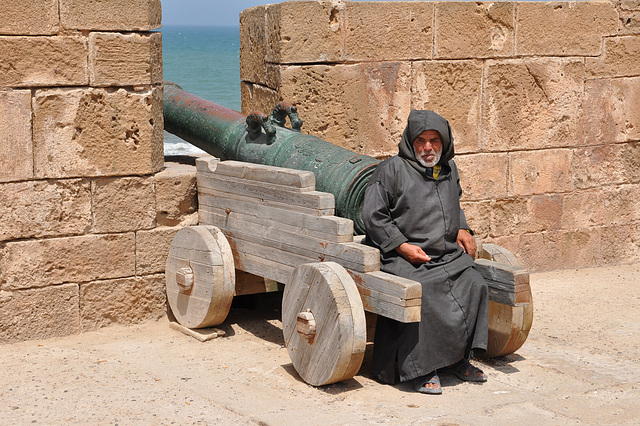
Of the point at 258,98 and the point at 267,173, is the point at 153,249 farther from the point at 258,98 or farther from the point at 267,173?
the point at 258,98

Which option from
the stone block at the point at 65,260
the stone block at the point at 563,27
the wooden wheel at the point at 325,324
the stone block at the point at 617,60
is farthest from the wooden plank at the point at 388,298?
the stone block at the point at 617,60

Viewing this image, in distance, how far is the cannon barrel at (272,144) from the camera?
5262 mm

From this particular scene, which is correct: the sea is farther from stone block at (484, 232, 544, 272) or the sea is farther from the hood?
the hood

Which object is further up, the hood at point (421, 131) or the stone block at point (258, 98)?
the stone block at point (258, 98)

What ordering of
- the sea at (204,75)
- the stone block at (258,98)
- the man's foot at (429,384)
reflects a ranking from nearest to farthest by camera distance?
1. the man's foot at (429,384)
2. the stone block at (258,98)
3. the sea at (204,75)

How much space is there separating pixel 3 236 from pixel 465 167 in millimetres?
3843

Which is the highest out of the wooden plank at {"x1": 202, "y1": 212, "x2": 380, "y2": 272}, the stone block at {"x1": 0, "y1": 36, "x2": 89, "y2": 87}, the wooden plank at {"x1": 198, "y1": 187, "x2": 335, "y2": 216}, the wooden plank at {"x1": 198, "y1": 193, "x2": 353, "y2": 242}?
the stone block at {"x1": 0, "y1": 36, "x2": 89, "y2": 87}

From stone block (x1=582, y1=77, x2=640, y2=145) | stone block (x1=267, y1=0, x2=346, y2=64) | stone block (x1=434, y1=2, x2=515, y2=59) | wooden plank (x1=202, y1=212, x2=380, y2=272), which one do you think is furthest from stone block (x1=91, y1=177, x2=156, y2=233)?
stone block (x1=582, y1=77, x2=640, y2=145)

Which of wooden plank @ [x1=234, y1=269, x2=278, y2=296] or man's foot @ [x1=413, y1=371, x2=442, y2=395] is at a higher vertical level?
wooden plank @ [x1=234, y1=269, x2=278, y2=296]

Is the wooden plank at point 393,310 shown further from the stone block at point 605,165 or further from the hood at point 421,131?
the stone block at point 605,165

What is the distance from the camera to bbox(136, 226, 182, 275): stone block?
6.12 meters

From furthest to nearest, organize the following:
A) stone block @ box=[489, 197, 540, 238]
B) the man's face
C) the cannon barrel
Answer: stone block @ box=[489, 197, 540, 238]
the cannon barrel
the man's face

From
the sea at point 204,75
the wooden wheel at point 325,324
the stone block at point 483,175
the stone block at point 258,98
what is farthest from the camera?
the sea at point 204,75

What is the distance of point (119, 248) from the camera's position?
238 inches
